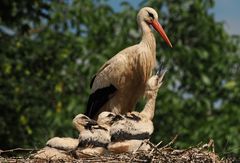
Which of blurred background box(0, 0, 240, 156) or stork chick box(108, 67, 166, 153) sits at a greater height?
blurred background box(0, 0, 240, 156)

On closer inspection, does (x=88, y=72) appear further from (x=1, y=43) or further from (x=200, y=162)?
(x=200, y=162)


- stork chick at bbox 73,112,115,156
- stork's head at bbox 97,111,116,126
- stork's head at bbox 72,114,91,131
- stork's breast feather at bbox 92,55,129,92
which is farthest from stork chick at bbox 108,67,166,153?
stork's breast feather at bbox 92,55,129,92

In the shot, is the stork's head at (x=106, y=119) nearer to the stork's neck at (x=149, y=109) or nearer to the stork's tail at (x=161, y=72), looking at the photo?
the stork's neck at (x=149, y=109)

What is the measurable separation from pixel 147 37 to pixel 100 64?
29.6 feet

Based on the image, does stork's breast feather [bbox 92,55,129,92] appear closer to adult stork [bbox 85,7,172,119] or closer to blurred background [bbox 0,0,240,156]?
adult stork [bbox 85,7,172,119]

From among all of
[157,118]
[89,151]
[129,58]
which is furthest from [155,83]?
[157,118]

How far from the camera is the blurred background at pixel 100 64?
68.8 ft

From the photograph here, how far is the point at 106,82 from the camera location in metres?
13.5

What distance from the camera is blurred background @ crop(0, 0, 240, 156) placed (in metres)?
21.0

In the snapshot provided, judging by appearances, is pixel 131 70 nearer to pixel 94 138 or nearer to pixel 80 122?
pixel 80 122

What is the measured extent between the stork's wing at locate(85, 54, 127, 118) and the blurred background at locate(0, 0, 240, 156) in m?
5.48

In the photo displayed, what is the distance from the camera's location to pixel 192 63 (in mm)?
23703

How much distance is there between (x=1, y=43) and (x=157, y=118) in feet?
14.6

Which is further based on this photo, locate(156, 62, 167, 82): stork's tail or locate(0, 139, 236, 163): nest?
locate(156, 62, 167, 82): stork's tail
